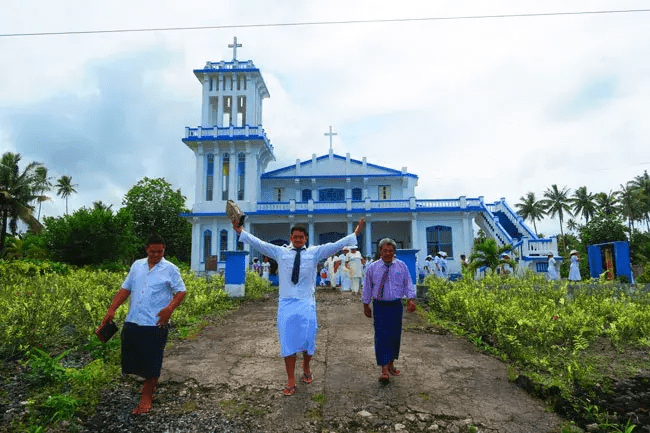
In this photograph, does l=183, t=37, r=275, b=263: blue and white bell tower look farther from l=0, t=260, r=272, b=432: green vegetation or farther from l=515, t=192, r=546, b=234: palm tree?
l=515, t=192, r=546, b=234: palm tree

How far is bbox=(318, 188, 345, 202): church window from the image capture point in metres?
25.0

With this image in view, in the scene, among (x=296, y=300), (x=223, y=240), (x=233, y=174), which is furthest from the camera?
(x=233, y=174)

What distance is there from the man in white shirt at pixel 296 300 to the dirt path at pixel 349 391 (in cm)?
32

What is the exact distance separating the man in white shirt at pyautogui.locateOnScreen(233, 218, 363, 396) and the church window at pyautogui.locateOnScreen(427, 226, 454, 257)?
19217 millimetres

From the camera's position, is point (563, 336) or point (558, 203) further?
point (558, 203)

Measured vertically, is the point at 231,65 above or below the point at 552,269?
above

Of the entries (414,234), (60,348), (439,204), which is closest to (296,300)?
Result: (60,348)

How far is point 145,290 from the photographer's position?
336 cm

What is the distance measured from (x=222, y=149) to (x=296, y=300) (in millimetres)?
20494

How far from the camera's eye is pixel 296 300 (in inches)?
152

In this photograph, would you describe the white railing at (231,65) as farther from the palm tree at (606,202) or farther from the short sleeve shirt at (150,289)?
the palm tree at (606,202)

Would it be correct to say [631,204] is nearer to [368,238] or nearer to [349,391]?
[368,238]

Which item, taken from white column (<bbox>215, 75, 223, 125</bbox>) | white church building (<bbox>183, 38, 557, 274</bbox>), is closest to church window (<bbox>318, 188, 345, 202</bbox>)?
white church building (<bbox>183, 38, 557, 274</bbox>)

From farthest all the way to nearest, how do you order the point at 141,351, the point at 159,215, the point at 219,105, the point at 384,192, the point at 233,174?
1. the point at 159,215
2. the point at 384,192
3. the point at 219,105
4. the point at 233,174
5. the point at 141,351
